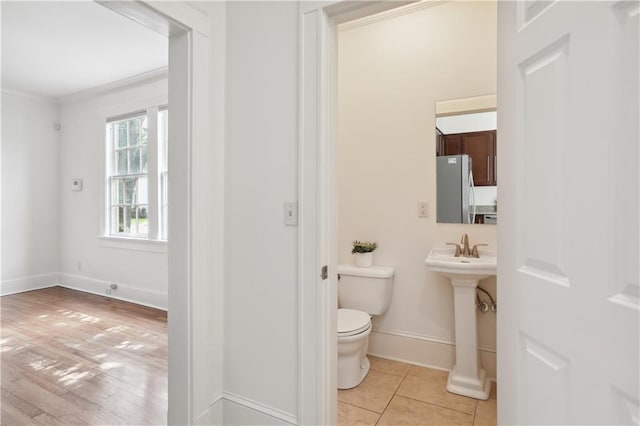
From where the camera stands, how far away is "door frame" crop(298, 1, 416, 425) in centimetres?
149

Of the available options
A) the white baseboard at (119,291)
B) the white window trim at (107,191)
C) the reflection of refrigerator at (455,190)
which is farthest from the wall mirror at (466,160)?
the white baseboard at (119,291)

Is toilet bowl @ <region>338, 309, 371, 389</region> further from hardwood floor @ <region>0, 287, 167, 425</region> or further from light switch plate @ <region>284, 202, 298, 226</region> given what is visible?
hardwood floor @ <region>0, 287, 167, 425</region>

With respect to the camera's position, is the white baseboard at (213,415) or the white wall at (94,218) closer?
the white baseboard at (213,415)

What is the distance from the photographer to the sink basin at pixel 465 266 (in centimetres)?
201

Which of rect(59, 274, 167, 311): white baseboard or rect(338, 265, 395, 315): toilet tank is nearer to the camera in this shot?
rect(338, 265, 395, 315): toilet tank

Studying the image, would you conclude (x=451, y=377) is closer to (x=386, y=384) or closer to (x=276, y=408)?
(x=386, y=384)

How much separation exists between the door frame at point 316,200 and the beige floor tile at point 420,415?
0.53 meters

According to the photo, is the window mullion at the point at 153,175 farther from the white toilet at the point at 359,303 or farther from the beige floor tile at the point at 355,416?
the beige floor tile at the point at 355,416

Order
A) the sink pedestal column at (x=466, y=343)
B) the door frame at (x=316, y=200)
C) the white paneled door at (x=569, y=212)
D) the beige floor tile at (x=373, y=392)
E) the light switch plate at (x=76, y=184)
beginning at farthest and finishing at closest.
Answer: the light switch plate at (x=76, y=184) → the sink pedestal column at (x=466, y=343) → the beige floor tile at (x=373, y=392) → the door frame at (x=316, y=200) → the white paneled door at (x=569, y=212)

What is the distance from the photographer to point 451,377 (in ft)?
7.30

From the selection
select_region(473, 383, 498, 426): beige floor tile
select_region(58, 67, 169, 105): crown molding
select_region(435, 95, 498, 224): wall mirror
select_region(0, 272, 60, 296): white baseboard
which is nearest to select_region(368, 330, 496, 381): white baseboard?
select_region(473, 383, 498, 426): beige floor tile

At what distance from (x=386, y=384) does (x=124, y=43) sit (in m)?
3.63

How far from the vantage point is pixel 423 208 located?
2.52 metres

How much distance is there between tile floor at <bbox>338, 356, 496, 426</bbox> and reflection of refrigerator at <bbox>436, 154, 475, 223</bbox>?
1.12 meters
